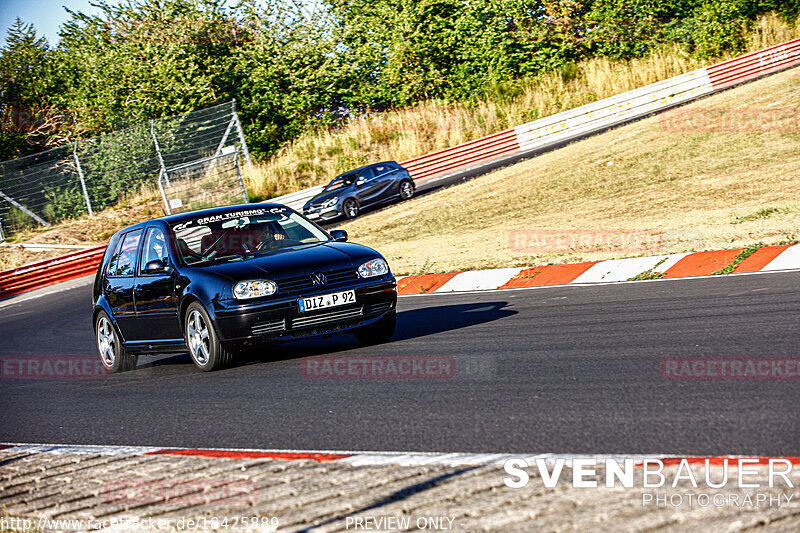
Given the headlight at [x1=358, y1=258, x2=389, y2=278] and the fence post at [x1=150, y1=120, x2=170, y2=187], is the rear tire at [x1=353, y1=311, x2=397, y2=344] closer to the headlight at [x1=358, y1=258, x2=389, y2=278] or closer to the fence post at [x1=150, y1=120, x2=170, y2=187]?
the headlight at [x1=358, y1=258, x2=389, y2=278]

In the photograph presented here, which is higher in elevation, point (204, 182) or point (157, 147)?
point (157, 147)

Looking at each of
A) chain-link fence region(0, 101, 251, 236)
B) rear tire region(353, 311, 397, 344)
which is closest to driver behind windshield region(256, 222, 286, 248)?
rear tire region(353, 311, 397, 344)

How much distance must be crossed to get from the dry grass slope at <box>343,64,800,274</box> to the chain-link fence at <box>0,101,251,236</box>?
816 cm

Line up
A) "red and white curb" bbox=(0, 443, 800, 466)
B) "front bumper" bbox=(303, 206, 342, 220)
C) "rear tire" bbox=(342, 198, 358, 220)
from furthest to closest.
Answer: "rear tire" bbox=(342, 198, 358, 220)
"front bumper" bbox=(303, 206, 342, 220)
"red and white curb" bbox=(0, 443, 800, 466)

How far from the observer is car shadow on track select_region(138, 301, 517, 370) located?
8922mm

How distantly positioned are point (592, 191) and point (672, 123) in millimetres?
7290

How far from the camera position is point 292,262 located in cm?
836

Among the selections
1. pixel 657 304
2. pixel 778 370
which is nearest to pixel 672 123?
pixel 657 304

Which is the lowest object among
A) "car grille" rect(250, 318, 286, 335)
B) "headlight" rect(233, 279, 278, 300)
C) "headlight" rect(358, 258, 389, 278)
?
"car grille" rect(250, 318, 286, 335)

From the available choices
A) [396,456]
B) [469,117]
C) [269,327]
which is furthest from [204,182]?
[396,456]

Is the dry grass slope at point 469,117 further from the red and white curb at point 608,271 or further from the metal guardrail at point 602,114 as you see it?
the red and white curb at point 608,271
